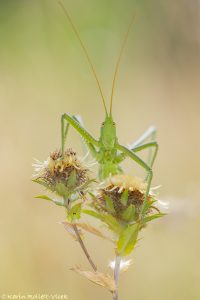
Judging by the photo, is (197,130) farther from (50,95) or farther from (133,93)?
(50,95)

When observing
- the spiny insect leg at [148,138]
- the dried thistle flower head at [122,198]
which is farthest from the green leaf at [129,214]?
the spiny insect leg at [148,138]

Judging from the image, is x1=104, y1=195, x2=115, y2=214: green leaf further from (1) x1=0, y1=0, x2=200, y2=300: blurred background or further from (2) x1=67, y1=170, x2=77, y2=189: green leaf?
(1) x1=0, y1=0, x2=200, y2=300: blurred background

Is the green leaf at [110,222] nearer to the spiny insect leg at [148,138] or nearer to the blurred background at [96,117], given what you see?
the blurred background at [96,117]

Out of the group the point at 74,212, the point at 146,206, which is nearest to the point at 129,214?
the point at 146,206

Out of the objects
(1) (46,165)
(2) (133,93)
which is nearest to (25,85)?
(2) (133,93)

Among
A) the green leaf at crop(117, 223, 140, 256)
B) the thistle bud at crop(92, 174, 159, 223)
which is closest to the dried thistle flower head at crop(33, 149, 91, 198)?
the thistle bud at crop(92, 174, 159, 223)
